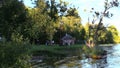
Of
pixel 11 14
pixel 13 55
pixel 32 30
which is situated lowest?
pixel 13 55

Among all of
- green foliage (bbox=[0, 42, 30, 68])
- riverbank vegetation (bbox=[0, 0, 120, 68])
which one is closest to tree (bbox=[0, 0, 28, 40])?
riverbank vegetation (bbox=[0, 0, 120, 68])

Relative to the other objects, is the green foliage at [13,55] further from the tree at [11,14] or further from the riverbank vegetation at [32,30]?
the tree at [11,14]

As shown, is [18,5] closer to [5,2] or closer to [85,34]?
[5,2]

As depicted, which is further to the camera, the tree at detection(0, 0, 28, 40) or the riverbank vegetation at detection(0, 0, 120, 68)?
the tree at detection(0, 0, 28, 40)

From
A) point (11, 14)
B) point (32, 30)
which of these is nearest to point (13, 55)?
point (11, 14)

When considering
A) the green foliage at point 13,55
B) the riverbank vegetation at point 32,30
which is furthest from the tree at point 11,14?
the green foliage at point 13,55

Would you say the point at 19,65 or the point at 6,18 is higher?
the point at 6,18

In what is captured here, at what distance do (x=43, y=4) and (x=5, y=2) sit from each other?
41.9m

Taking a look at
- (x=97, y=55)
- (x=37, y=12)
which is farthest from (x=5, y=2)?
(x=37, y=12)

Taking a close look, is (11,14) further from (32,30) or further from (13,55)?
(13,55)

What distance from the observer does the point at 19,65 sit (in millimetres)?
21984

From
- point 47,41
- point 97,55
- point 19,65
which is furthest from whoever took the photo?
point 47,41

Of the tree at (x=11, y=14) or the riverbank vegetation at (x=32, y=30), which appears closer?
Result: the riverbank vegetation at (x=32, y=30)

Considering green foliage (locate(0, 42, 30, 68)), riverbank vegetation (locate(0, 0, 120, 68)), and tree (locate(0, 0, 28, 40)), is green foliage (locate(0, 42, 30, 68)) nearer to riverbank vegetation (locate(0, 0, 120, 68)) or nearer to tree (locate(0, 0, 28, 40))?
riverbank vegetation (locate(0, 0, 120, 68))
